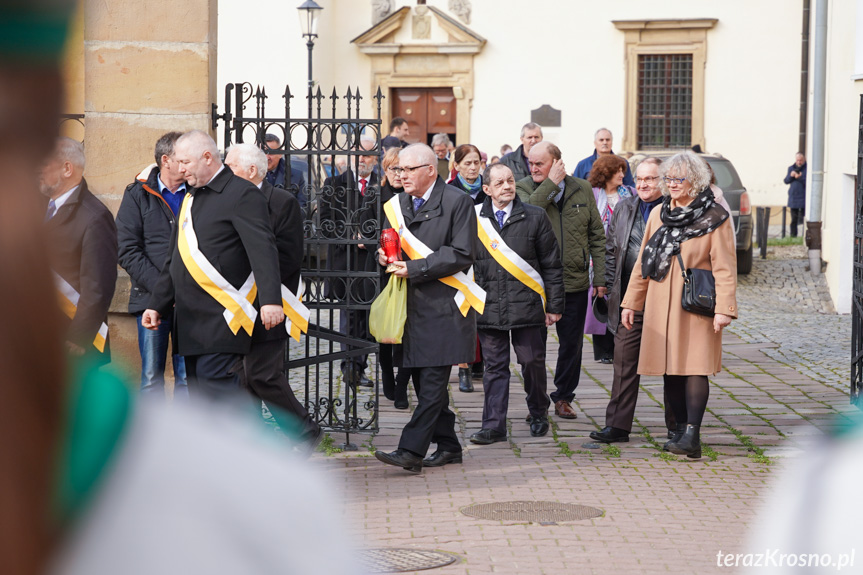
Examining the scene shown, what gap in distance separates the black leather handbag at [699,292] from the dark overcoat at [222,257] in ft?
8.37

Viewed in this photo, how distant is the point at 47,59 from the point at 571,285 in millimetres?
8265

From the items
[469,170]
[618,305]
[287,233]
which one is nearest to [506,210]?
[618,305]

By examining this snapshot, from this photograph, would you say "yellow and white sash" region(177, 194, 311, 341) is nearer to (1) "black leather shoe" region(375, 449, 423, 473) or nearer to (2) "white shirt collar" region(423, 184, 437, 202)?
(1) "black leather shoe" region(375, 449, 423, 473)

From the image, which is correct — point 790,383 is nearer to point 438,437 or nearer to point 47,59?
point 438,437

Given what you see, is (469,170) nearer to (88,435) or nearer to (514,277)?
(514,277)

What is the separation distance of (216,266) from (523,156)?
5.56 meters

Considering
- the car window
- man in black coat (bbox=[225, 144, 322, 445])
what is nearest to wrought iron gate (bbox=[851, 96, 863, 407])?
man in black coat (bbox=[225, 144, 322, 445])

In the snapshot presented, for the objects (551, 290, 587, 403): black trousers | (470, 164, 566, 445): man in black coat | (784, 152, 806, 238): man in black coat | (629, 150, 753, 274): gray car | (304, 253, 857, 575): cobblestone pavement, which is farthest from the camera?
(784, 152, 806, 238): man in black coat

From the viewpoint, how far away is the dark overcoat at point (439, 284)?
6809 mm

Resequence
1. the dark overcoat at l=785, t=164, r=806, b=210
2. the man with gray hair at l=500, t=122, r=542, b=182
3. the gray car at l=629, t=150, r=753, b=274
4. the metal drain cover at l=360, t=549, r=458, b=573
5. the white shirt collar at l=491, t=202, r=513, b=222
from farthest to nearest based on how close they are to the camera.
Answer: the dark overcoat at l=785, t=164, r=806, b=210 < the gray car at l=629, t=150, r=753, b=274 < the man with gray hair at l=500, t=122, r=542, b=182 < the white shirt collar at l=491, t=202, r=513, b=222 < the metal drain cover at l=360, t=549, r=458, b=573

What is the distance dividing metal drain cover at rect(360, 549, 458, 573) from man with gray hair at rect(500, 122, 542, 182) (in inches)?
232

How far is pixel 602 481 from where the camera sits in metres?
6.76

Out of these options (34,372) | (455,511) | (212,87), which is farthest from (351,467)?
(34,372)

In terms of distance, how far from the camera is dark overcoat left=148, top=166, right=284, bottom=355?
240 inches
